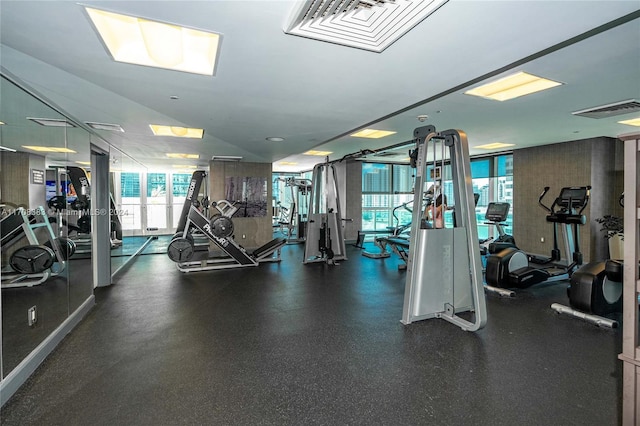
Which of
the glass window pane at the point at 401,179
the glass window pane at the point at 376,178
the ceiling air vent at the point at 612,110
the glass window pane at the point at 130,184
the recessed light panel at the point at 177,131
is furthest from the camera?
the glass window pane at the point at 401,179

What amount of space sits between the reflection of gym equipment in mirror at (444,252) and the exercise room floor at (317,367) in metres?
0.19

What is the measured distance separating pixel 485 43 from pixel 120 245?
607cm

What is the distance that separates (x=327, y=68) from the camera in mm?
2494

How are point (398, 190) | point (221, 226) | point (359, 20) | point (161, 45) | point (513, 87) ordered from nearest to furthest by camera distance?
point (359, 20)
point (161, 45)
point (513, 87)
point (221, 226)
point (398, 190)

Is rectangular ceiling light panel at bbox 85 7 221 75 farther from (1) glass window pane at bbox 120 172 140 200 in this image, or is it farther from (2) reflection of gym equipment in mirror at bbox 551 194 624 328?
(1) glass window pane at bbox 120 172 140 200

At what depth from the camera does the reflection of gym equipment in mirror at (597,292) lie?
327cm

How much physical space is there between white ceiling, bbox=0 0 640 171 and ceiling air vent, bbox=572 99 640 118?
0.17 m

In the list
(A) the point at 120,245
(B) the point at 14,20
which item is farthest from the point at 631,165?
(A) the point at 120,245

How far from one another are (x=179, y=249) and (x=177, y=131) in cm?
200

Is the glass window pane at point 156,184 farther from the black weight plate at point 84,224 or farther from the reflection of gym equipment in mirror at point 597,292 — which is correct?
the reflection of gym equipment in mirror at point 597,292

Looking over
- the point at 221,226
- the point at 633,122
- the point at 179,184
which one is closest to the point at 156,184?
the point at 179,184

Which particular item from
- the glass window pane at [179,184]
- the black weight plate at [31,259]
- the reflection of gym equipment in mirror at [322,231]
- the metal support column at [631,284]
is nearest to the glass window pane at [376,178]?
the reflection of gym equipment in mirror at [322,231]

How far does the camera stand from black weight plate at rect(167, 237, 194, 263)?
5.43m

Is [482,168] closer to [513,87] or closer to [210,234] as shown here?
[513,87]
